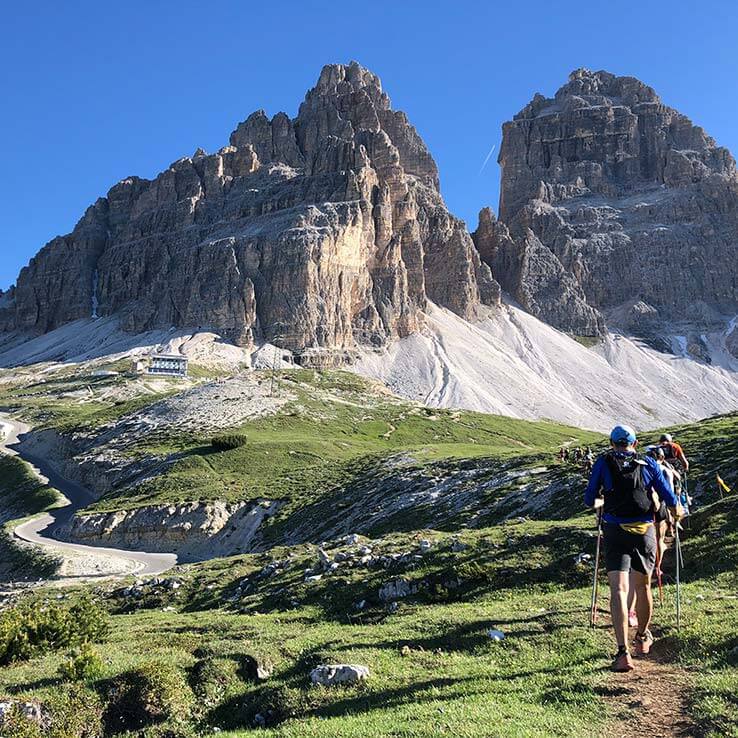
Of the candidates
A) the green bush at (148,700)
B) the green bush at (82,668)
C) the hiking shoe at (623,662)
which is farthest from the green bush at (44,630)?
the hiking shoe at (623,662)

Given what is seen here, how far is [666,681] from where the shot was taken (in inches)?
377

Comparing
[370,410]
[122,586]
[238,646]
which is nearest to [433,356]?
[370,410]

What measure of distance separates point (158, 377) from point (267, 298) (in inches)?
2208

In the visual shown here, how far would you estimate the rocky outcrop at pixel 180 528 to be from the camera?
172ft

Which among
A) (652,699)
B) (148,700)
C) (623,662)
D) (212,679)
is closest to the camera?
(652,699)

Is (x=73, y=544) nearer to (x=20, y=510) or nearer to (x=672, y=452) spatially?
(x=20, y=510)

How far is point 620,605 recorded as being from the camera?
1003 centimetres

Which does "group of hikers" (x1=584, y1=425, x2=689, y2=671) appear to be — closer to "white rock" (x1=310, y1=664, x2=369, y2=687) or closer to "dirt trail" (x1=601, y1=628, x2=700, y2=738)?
"dirt trail" (x1=601, y1=628, x2=700, y2=738)

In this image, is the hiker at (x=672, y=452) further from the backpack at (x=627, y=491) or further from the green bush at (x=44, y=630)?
the green bush at (x=44, y=630)

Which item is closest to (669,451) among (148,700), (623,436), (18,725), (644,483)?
(623,436)

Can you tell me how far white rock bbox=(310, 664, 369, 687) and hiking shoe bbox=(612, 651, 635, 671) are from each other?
4.21 m

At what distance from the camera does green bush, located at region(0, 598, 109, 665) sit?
1550 cm

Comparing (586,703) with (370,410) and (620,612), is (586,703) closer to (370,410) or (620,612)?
(620,612)

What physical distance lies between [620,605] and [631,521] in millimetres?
1351
